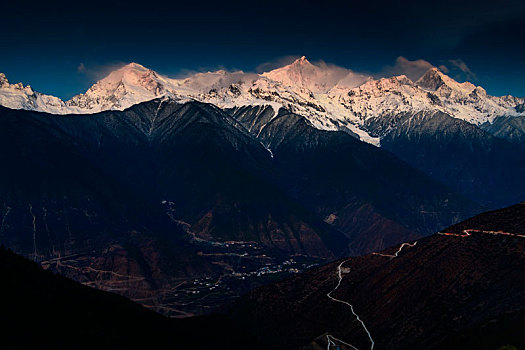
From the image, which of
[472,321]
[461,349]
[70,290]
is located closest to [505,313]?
[472,321]

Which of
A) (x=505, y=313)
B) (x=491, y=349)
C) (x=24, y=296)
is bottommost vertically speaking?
(x=491, y=349)

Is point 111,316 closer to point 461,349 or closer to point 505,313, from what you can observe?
point 461,349

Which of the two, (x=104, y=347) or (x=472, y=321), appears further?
(x=472, y=321)

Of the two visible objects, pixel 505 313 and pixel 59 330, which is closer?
pixel 59 330

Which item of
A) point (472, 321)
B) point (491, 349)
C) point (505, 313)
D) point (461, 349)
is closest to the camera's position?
point (491, 349)

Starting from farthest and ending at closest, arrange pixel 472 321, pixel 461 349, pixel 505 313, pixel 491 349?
1. pixel 472 321
2. pixel 505 313
3. pixel 461 349
4. pixel 491 349

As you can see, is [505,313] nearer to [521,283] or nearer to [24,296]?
[521,283]

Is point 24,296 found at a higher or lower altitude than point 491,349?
higher

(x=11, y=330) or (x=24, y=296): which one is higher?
(x=24, y=296)

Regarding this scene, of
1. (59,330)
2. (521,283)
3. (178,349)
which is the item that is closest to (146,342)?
(178,349)
